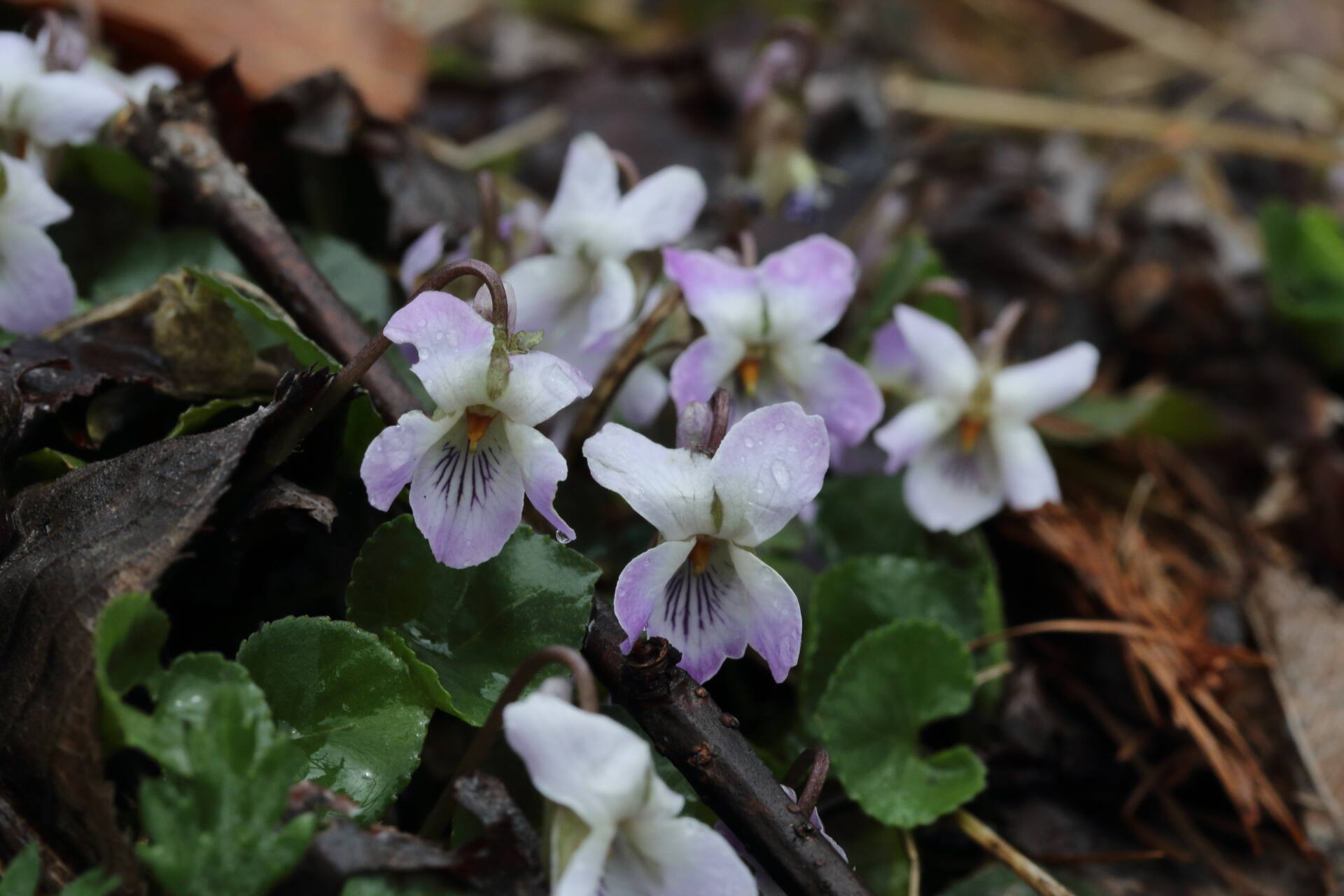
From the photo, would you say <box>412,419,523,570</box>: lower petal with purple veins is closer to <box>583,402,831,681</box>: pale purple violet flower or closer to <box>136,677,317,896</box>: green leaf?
<box>583,402,831,681</box>: pale purple violet flower

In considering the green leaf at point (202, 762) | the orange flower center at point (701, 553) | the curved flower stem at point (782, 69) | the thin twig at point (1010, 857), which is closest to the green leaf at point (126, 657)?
the green leaf at point (202, 762)

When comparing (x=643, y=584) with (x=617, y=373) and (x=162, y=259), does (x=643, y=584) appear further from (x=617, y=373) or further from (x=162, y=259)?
(x=162, y=259)

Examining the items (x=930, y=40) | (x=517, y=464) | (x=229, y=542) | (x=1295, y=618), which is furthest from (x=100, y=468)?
(x=930, y=40)

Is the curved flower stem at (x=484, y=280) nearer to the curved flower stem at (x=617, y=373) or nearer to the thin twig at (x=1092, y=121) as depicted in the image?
the curved flower stem at (x=617, y=373)

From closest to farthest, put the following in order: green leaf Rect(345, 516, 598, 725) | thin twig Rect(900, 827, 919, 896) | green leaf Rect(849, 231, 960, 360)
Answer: green leaf Rect(345, 516, 598, 725) → thin twig Rect(900, 827, 919, 896) → green leaf Rect(849, 231, 960, 360)

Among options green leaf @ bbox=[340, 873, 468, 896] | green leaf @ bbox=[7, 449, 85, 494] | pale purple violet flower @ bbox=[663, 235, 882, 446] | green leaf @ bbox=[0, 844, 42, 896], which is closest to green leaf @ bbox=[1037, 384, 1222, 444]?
pale purple violet flower @ bbox=[663, 235, 882, 446]

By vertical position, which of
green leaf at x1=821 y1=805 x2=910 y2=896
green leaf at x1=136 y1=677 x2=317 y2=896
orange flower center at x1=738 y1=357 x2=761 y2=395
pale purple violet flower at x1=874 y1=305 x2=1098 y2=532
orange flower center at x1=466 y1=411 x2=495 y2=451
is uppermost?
orange flower center at x1=466 y1=411 x2=495 y2=451
